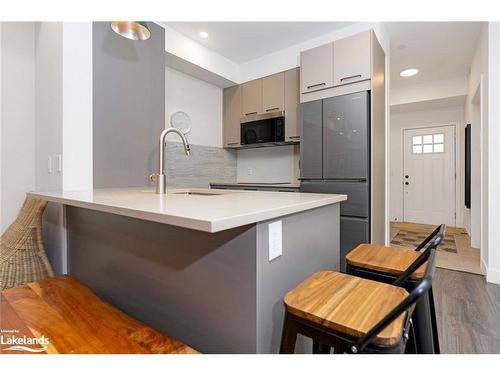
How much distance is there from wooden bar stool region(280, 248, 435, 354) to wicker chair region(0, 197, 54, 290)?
1683 millimetres

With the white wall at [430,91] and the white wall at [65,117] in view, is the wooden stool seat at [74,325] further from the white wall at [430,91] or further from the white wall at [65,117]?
the white wall at [430,91]

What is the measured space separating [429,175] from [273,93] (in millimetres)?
3898

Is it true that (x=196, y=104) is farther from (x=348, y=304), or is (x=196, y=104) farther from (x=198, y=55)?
(x=348, y=304)

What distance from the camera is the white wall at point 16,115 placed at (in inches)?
85.7

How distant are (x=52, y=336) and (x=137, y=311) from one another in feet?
1.13

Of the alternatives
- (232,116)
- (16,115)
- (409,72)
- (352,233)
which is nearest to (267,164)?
(232,116)

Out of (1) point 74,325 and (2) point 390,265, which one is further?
(2) point 390,265

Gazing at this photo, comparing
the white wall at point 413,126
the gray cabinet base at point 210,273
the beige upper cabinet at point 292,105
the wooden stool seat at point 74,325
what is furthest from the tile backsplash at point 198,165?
the white wall at point 413,126

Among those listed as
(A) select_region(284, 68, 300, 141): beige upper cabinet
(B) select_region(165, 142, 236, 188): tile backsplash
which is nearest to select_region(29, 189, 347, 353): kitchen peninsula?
(B) select_region(165, 142, 236, 188): tile backsplash

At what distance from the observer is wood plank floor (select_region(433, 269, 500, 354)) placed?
156 cm

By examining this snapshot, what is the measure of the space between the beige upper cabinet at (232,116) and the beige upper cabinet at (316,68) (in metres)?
1.15

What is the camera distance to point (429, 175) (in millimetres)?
5289

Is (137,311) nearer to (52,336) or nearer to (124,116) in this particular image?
(52,336)
